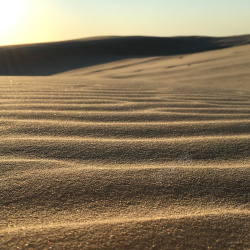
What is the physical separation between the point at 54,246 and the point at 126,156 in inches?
20.7

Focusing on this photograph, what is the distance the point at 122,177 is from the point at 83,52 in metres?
12.5

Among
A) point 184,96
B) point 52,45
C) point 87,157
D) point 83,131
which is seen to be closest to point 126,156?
point 87,157

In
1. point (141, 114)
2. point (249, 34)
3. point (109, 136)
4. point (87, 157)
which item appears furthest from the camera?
point (249, 34)

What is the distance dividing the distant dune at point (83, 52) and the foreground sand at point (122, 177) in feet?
27.6

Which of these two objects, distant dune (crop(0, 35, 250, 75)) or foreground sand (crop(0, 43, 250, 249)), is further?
distant dune (crop(0, 35, 250, 75))

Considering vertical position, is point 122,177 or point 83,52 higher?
Result: point 83,52

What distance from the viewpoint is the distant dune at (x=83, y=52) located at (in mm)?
10692

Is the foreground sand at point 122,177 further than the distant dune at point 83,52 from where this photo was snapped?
No

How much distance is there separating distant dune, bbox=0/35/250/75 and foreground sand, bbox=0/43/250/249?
8425 mm

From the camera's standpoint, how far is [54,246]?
0.64 m

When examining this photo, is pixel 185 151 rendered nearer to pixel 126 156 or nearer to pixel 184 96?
pixel 126 156

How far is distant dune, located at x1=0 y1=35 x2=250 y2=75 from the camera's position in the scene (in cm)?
1069

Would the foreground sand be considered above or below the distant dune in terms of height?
below

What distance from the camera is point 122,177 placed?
955 mm
